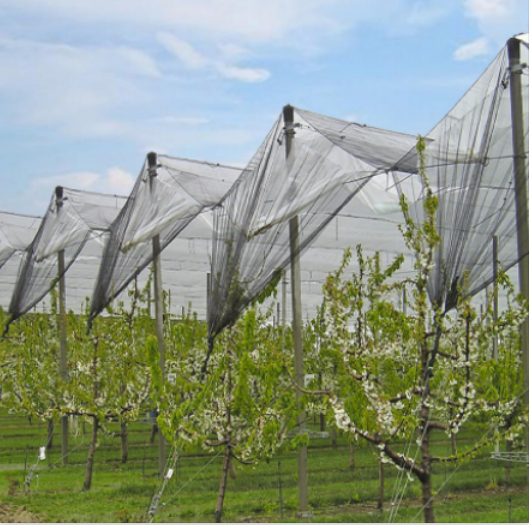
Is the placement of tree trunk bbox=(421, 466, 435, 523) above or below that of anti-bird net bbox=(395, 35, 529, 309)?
below

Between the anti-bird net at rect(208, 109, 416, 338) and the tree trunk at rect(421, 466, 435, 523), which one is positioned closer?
the tree trunk at rect(421, 466, 435, 523)

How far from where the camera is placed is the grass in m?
9.30

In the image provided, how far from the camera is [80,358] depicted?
1342 centimetres

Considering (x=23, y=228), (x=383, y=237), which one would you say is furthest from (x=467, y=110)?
(x=23, y=228)

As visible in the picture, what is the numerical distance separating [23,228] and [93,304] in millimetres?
5436

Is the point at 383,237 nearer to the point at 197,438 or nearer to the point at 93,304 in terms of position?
the point at 93,304

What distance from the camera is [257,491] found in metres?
11.1

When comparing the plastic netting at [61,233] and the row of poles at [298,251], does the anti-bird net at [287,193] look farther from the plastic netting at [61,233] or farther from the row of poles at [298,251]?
the plastic netting at [61,233]

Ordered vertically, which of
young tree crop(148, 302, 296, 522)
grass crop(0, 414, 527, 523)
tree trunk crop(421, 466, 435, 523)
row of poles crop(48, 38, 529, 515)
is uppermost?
row of poles crop(48, 38, 529, 515)

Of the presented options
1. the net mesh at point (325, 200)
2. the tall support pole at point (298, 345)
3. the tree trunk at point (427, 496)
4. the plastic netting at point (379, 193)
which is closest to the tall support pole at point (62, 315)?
the net mesh at point (325, 200)

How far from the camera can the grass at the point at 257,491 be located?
9.30m

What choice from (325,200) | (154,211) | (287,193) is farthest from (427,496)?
(154,211)

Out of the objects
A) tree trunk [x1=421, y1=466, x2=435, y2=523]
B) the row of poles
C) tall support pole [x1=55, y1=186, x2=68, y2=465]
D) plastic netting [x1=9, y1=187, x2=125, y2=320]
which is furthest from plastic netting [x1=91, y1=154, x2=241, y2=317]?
tree trunk [x1=421, y1=466, x2=435, y2=523]

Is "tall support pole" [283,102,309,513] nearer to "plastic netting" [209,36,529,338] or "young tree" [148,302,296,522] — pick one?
"plastic netting" [209,36,529,338]
